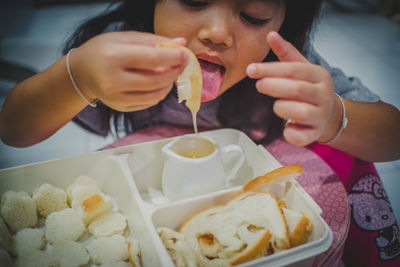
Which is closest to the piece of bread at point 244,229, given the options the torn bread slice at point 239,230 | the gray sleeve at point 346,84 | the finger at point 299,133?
the torn bread slice at point 239,230

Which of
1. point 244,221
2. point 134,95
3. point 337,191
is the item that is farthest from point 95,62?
point 337,191

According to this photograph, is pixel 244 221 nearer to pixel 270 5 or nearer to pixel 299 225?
pixel 299 225

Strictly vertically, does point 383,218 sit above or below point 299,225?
below

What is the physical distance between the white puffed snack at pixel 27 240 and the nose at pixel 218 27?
0.51 metres

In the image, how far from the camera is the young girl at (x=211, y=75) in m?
0.53

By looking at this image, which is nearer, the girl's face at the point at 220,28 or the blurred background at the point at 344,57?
the girl's face at the point at 220,28

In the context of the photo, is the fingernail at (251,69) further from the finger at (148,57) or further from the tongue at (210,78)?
the tongue at (210,78)

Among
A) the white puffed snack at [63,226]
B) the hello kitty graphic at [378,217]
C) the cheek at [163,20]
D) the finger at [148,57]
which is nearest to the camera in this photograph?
the finger at [148,57]

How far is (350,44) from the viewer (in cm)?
132

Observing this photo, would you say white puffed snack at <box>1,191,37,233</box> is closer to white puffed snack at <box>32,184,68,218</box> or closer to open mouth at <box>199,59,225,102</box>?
white puffed snack at <box>32,184,68,218</box>

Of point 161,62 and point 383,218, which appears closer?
point 161,62

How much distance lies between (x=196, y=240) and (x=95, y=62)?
14.4 inches

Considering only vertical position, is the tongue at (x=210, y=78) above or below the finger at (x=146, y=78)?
below

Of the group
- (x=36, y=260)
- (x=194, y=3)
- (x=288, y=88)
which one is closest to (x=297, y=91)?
(x=288, y=88)
